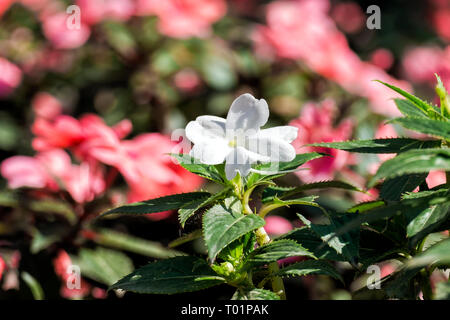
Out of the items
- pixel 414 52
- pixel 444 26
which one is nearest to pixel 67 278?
pixel 414 52

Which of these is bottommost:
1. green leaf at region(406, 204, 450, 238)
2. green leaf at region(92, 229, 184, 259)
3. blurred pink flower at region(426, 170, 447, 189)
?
green leaf at region(92, 229, 184, 259)

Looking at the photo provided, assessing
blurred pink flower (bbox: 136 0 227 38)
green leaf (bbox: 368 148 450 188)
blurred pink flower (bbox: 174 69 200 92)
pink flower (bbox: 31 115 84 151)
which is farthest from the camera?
blurred pink flower (bbox: 174 69 200 92)

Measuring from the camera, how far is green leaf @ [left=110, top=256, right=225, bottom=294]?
0.62 m

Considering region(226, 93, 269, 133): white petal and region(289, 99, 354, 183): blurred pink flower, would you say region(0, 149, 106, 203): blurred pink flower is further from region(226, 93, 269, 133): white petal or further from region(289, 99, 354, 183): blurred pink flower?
region(226, 93, 269, 133): white petal

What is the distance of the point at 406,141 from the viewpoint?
65 cm

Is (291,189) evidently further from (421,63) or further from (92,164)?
(421,63)

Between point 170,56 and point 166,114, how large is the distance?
18 cm

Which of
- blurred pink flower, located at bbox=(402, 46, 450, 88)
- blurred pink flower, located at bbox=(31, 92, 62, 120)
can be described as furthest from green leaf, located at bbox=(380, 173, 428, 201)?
blurred pink flower, located at bbox=(402, 46, 450, 88)

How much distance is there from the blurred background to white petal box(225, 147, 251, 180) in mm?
384

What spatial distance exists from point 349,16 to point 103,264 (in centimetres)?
245

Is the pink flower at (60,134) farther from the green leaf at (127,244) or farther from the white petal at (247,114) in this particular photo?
the white petal at (247,114)

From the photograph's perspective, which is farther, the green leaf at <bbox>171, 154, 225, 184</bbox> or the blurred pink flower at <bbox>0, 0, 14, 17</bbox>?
the blurred pink flower at <bbox>0, 0, 14, 17</bbox>

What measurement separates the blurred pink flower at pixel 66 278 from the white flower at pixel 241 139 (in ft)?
1.64

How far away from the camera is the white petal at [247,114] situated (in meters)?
0.65
